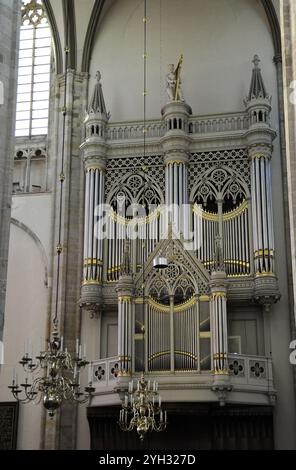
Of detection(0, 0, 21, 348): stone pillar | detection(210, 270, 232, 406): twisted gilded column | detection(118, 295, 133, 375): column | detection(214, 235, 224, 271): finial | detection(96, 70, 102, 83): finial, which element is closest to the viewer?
detection(0, 0, 21, 348): stone pillar

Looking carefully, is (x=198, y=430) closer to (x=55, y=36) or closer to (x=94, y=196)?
(x=94, y=196)

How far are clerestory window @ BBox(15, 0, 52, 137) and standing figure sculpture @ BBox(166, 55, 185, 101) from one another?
3960 millimetres

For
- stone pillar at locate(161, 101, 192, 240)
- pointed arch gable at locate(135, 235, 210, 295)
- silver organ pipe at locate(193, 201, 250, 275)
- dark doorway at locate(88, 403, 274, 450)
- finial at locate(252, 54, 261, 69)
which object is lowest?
dark doorway at locate(88, 403, 274, 450)

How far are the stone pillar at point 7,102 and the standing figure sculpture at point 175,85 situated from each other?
7.50 metres

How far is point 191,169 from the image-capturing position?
21.2 metres

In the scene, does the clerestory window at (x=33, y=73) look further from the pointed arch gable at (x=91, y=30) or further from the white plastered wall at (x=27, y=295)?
the white plastered wall at (x=27, y=295)

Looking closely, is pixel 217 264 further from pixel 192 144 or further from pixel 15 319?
pixel 15 319

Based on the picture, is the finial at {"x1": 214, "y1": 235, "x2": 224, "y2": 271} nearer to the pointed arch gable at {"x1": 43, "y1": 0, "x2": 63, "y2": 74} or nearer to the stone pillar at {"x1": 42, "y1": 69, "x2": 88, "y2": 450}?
the stone pillar at {"x1": 42, "y1": 69, "x2": 88, "y2": 450}

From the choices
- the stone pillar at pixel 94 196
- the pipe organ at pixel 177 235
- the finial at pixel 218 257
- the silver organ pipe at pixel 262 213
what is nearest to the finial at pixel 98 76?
the stone pillar at pixel 94 196

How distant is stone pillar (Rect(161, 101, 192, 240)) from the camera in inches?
809

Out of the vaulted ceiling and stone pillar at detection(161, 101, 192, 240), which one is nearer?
stone pillar at detection(161, 101, 192, 240)

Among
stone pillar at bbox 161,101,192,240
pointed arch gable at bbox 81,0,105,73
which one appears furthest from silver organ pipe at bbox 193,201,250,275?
pointed arch gable at bbox 81,0,105,73

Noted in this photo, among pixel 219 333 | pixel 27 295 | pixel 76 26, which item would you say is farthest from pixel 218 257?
pixel 76 26

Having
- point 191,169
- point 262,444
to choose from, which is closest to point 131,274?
point 191,169
